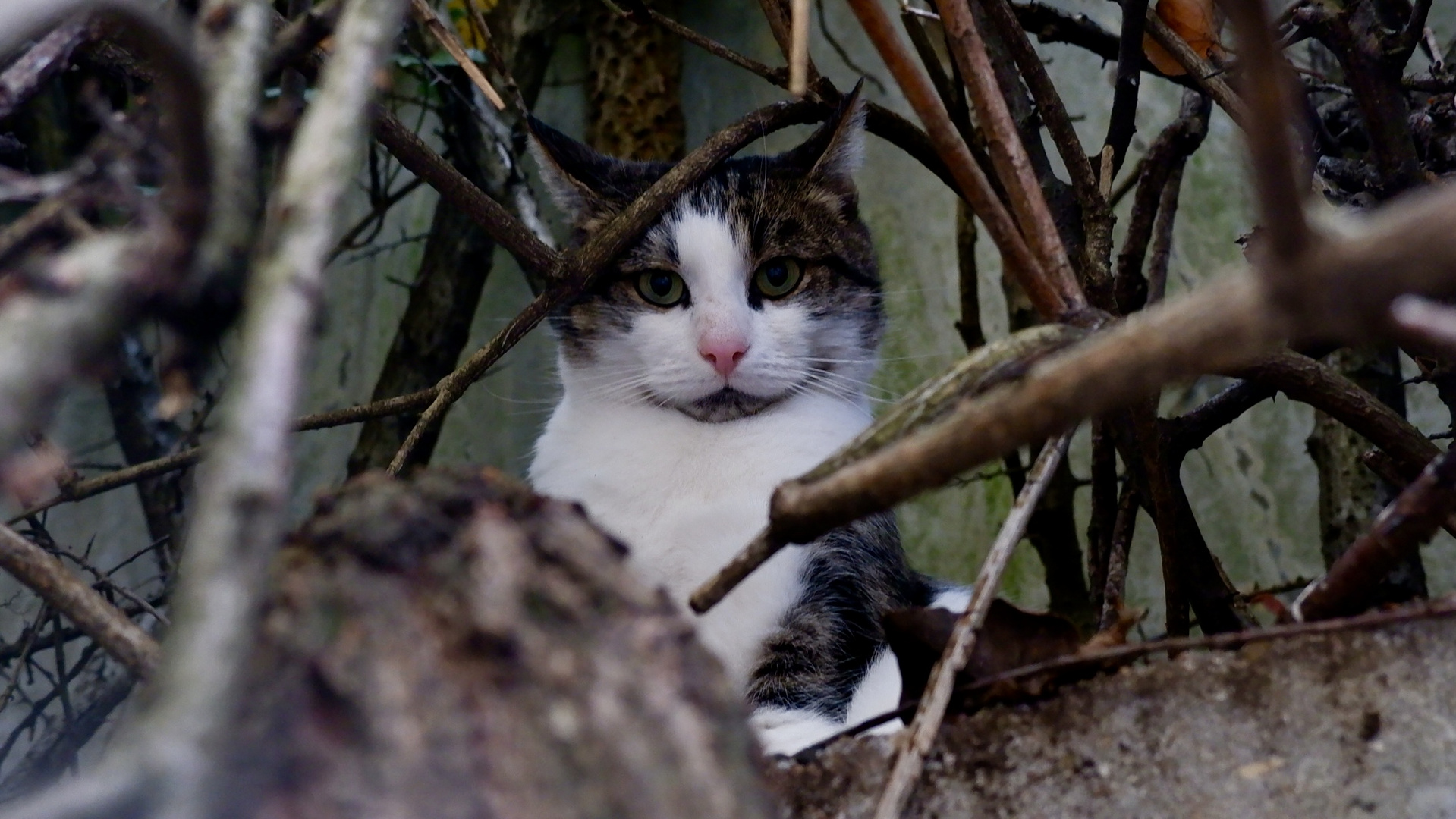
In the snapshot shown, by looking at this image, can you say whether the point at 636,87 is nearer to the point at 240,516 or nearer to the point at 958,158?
the point at 958,158

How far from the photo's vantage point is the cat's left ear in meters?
2.08

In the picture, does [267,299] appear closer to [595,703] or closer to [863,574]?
[595,703]

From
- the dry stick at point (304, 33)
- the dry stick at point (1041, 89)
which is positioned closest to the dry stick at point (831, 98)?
the dry stick at point (1041, 89)

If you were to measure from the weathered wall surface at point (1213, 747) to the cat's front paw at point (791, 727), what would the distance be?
426 millimetres

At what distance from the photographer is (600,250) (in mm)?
1697

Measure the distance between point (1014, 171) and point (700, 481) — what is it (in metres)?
1.00

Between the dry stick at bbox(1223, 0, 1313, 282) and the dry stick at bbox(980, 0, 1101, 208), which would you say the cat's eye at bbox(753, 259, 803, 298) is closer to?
the dry stick at bbox(980, 0, 1101, 208)

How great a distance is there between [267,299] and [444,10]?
3.39 meters

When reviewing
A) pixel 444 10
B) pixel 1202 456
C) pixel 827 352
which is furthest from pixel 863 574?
pixel 444 10

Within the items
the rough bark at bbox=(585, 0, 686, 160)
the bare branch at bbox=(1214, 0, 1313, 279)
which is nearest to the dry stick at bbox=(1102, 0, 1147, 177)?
the bare branch at bbox=(1214, 0, 1313, 279)

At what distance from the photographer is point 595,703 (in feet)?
1.87

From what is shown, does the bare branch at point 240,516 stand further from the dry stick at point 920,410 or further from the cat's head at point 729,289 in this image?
the cat's head at point 729,289

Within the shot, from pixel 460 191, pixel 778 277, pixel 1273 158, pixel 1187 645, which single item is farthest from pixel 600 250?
pixel 1273 158

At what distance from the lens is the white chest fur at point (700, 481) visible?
174 centimetres
